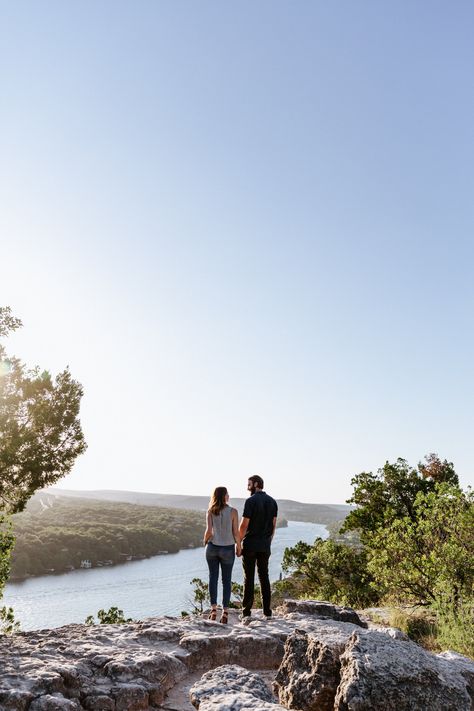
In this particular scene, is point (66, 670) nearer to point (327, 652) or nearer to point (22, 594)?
point (327, 652)

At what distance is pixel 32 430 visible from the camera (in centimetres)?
1786

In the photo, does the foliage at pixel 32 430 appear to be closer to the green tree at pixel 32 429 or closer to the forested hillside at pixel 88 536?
the green tree at pixel 32 429

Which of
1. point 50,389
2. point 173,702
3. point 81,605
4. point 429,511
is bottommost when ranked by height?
point 81,605

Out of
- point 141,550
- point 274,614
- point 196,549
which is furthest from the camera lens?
point 196,549

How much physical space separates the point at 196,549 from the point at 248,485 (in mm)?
110370

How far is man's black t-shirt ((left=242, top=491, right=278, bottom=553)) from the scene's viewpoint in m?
8.66

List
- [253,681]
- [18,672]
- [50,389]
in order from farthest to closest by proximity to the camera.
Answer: [50,389], [18,672], [253,681]

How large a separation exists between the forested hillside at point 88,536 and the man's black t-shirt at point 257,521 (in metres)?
57.8

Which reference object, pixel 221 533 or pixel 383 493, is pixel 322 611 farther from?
pixel 383 493

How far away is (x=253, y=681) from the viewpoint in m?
5.27

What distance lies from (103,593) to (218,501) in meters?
68.6

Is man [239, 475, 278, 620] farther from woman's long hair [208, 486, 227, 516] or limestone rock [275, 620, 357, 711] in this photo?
limestone rock [275, 620, 357, 711]

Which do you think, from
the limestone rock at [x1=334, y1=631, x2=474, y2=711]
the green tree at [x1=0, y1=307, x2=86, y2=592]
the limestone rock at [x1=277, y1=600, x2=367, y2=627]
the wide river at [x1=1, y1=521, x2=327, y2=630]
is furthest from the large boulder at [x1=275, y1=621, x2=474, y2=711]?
the wide river at [x1=1, y1=521, x2=327, y2=630]

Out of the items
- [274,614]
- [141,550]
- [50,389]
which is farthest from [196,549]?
[274,614]
